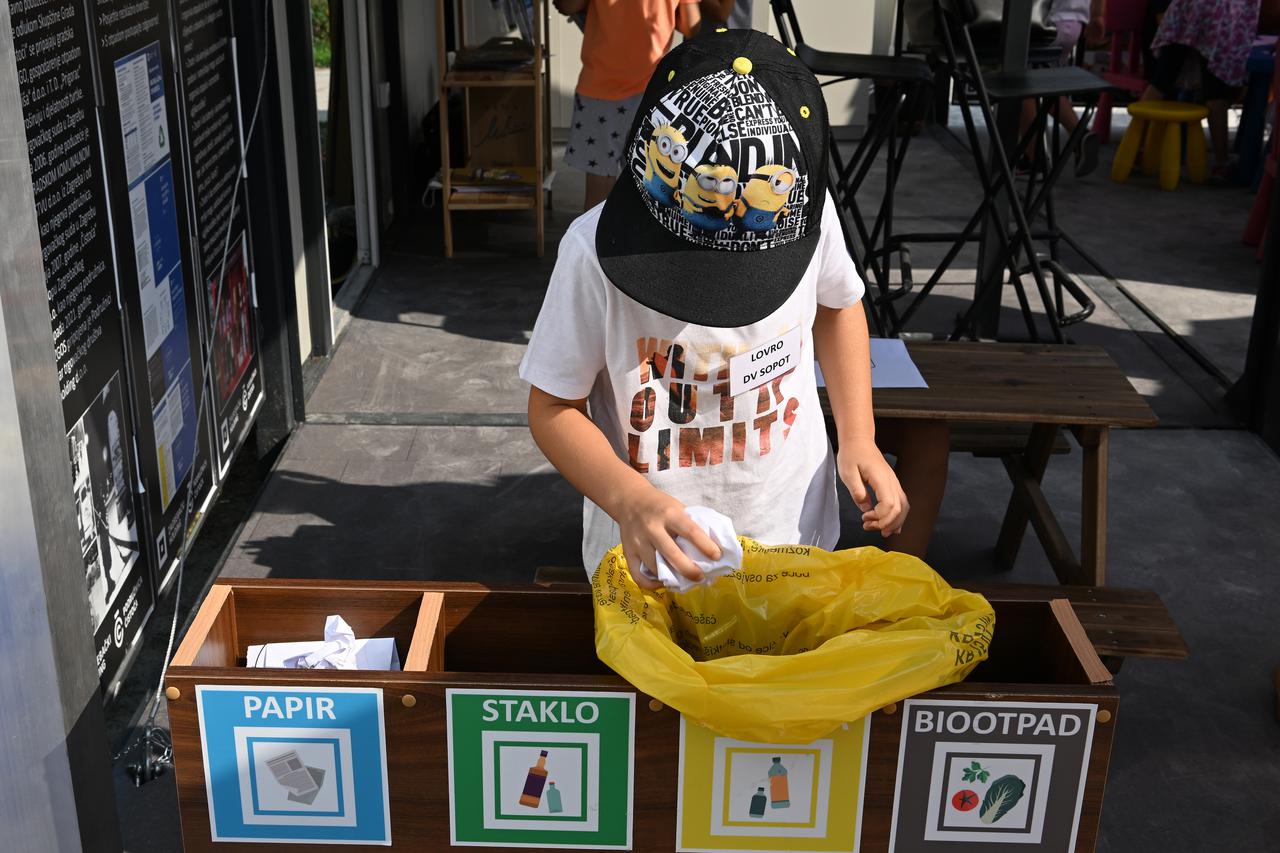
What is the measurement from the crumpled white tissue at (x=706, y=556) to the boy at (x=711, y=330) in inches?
0.6

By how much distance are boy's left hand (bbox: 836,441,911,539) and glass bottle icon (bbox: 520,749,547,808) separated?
25.3 inches

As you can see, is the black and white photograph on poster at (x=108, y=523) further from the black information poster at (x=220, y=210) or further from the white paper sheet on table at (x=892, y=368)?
the white paper sheet on table at (x=892, y=368)

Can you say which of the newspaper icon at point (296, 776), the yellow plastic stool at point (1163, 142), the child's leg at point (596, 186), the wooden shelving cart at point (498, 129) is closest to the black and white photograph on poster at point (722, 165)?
the newspaper icon at point (296, 776)

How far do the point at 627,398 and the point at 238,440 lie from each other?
7.81ft

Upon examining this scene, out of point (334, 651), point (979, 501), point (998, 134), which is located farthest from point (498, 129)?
point (334, 651)

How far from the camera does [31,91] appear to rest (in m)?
2.37

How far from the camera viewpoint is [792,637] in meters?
1.98

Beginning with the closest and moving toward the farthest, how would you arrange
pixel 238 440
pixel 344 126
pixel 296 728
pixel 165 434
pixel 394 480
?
pixel 296 728 < pixel 165 434 < pixel 238 440 < pixel 394 480 < pixel 344 126

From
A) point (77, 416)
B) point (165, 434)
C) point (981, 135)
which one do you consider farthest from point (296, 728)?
point (981, 135)

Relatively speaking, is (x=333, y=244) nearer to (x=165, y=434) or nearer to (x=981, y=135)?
(x=165, y=434)

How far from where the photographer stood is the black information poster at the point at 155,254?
287cm

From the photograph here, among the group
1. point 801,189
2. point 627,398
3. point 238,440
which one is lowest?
point 238,440

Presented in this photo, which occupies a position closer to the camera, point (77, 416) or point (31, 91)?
point (31, 91)

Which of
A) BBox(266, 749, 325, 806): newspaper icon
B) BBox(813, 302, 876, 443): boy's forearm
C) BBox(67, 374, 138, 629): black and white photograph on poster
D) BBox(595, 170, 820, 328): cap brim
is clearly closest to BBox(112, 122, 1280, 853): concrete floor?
BBox(67, 374, 138, 629): black and white photograph on poster
